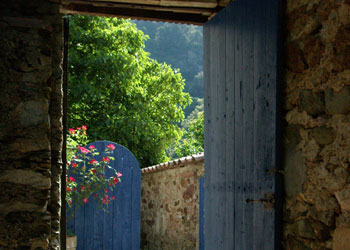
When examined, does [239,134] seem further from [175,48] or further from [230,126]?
[175,48]

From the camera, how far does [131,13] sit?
3.09 meters

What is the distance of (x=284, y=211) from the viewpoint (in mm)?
2383

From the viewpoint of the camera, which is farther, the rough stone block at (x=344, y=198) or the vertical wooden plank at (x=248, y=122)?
the vertical wooden plank at (x=248, y=122)

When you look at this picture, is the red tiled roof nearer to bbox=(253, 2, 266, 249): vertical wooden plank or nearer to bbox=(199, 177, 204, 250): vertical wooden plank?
bbox=(199, 177, 204, 250): vertical wooden plank

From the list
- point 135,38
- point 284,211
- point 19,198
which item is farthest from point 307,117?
point 135,38

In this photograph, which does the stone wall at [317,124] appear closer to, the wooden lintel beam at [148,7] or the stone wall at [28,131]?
the wooden lintel beam at [148,7]

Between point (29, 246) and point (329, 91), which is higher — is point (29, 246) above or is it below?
below

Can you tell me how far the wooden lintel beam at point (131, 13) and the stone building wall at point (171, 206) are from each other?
3604 millimetres

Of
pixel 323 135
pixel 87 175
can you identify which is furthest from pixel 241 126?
pixel 87 175

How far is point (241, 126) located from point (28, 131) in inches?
52.9

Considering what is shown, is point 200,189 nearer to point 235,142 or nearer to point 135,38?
point 235,142

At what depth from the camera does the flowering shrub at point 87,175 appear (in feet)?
20.3

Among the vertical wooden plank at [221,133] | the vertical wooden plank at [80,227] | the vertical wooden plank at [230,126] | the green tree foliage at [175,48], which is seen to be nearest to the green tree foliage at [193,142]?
the vertical wooden plank at [80,227]

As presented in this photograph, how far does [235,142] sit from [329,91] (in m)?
0.77
